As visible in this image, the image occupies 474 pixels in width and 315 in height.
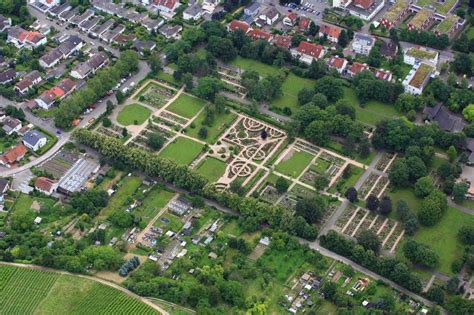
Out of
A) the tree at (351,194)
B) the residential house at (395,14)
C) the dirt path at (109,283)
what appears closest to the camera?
the dirt path at (109,283)

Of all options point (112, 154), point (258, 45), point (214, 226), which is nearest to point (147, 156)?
point (112, 154)

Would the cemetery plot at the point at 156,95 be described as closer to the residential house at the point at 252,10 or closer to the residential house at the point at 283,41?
the residential house at the point at 283,41

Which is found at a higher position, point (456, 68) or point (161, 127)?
point (456, 68)

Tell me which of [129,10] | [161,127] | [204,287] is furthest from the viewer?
[129,10]

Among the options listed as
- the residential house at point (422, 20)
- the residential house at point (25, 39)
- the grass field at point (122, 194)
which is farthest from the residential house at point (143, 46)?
the residential house at point (422, 20)

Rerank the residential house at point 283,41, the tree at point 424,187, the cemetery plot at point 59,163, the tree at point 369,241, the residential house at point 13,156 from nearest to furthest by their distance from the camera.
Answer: the tree at point 369,241, the tree at point 424,187, the cemetery plot at point 59,163, the residential house at point 13,156, the residential house at point 283,41

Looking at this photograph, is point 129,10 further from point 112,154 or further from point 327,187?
point 327,187

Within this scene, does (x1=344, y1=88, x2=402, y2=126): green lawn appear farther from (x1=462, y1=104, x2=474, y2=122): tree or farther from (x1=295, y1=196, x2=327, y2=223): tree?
(x1=295, y1=196, x2=327, y2=223): tree

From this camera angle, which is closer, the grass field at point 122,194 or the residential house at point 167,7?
the grass field at point 122,194
